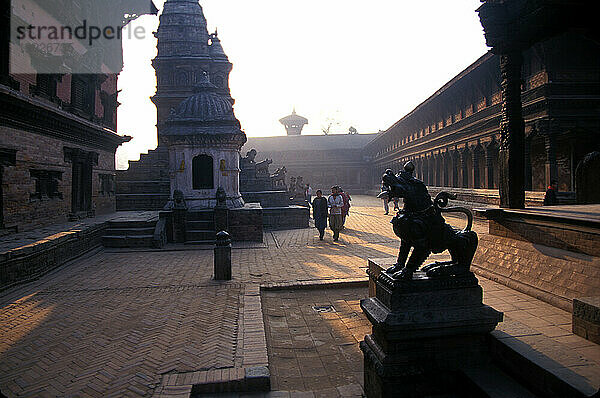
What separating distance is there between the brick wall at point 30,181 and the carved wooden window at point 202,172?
16.5 feet

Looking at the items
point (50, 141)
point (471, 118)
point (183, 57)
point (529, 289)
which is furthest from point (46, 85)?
point (471, 118)

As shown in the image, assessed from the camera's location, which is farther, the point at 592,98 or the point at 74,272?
the point at 592,98

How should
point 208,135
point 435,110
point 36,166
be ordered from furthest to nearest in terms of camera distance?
point 435,110 → point 208,135 → point 36,166

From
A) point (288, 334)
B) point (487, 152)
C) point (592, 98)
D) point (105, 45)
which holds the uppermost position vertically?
point (105, 45)

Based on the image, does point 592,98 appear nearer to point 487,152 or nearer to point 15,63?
point 487,152

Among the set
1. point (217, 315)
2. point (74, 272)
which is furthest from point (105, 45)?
point (217, 315)

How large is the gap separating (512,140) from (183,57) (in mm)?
28532

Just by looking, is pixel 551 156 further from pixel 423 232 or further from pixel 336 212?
pixel 423 232

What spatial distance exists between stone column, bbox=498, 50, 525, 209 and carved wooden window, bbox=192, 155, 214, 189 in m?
10.6

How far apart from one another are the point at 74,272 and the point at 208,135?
7078 millimetres

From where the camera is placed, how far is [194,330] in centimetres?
495

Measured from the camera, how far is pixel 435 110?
25000 millimetres

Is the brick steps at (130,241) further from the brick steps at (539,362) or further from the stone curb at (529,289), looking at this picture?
the brick steps at (539,362)

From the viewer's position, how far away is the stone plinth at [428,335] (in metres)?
3.10
